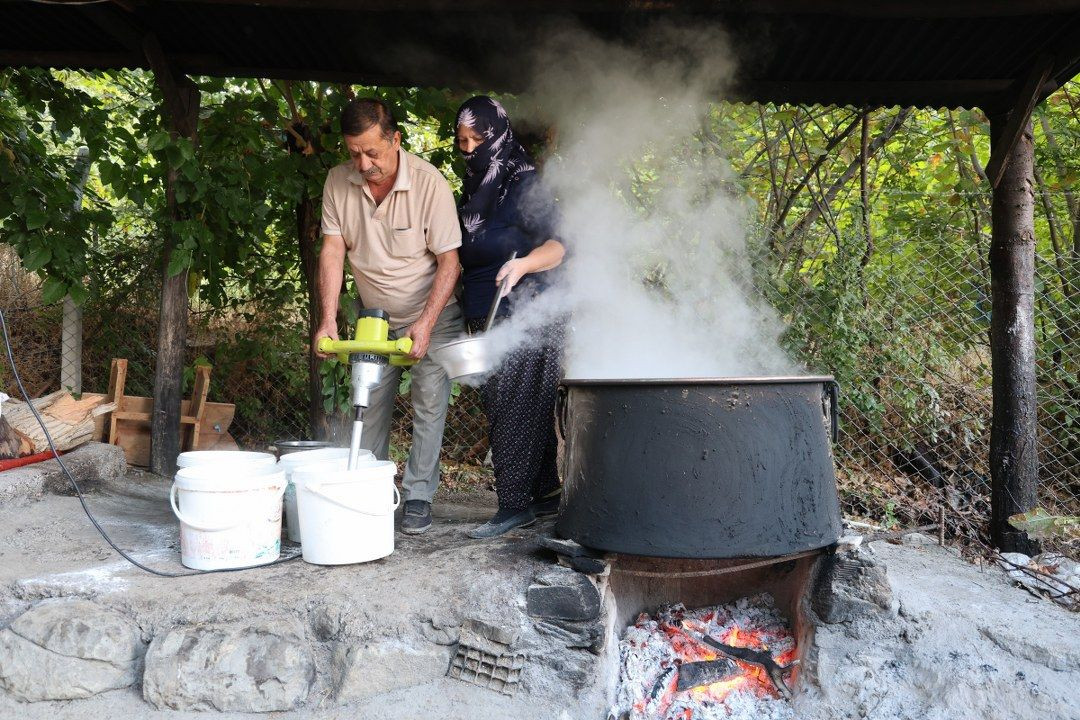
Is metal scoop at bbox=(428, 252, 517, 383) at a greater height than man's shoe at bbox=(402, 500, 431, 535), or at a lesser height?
greater

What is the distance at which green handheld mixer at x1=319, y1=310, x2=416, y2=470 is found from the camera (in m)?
2.80

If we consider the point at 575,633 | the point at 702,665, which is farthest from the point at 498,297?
the point at 702,665

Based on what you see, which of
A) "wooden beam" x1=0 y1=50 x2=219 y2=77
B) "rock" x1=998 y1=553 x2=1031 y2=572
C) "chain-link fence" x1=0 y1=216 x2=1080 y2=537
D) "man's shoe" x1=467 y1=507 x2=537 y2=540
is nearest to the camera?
"man's shoe" x1=467 y1=507 x2=537 y2=540

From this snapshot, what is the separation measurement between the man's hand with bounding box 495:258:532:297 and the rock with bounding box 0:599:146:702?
1.73 m

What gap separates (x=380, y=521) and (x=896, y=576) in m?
2.18

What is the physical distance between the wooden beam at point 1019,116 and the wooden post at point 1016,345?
0.04 meters

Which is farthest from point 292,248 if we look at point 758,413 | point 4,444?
point 758,413

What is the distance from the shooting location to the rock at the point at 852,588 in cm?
263

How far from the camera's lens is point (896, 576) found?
327 centimetres

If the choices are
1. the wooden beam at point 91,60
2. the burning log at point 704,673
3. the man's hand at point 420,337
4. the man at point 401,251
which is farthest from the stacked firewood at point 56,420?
the burning log at point 704,673

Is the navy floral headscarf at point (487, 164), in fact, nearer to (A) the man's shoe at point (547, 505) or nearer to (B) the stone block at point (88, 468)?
(A) the man's shoe at point (547, 505)

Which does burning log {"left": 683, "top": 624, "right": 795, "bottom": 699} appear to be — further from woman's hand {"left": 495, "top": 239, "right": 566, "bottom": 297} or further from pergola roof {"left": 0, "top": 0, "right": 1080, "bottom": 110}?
pergola roof {"left": 0, "top": 0, "right": 1080, "bottom": 110}

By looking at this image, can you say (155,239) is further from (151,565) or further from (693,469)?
(693,469)

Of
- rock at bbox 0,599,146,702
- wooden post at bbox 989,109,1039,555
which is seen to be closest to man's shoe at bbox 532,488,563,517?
rock at bbox 0,599,146,702
